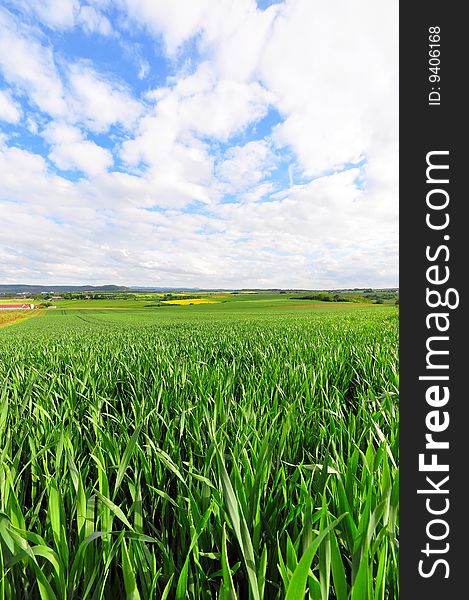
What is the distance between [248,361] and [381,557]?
126 inches

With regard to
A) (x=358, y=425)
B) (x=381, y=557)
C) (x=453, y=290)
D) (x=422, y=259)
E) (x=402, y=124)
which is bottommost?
(x=358, y=425)

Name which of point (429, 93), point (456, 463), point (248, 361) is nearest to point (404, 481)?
point (456, 463)

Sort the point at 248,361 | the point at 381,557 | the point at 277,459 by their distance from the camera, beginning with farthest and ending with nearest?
the point at 248,361, the point at 277,459, the point at 381,557

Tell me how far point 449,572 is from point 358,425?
3.40 feet

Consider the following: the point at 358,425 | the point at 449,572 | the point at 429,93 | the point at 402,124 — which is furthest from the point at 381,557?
the point at 429,93

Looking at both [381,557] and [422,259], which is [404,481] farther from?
[422,259]

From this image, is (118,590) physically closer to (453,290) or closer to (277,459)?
(277,459)

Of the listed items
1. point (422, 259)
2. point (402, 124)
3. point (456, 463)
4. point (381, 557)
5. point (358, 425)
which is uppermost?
point (402, 124)

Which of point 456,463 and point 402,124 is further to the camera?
point 402,124

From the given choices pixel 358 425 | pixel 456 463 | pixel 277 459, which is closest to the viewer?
pixel 456 463

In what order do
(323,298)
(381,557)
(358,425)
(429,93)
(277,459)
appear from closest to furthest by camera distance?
(381,557) → (429,93) → (277,459) → (358,425) → (323,298)

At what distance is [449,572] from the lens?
0.84 meters

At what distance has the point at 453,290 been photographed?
3.26ft

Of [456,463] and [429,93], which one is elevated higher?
[429,93]
